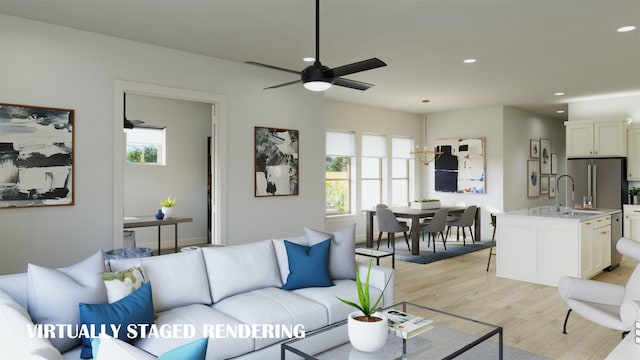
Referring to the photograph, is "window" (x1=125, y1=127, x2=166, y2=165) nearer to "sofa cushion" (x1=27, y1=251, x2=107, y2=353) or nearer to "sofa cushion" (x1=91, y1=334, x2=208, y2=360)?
"sofa cushion" (x1=27, y1=251, x2=107, y2=353)

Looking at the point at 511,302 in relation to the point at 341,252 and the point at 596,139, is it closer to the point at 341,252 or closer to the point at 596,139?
the point at 341,252

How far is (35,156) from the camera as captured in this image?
3.97 metres

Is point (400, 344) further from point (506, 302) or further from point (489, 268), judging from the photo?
point (489, 268)

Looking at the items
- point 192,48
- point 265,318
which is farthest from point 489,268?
point 192,48

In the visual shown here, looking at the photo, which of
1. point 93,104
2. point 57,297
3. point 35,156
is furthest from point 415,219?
point 57,297

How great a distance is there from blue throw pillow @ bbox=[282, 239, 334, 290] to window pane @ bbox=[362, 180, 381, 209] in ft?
17.7

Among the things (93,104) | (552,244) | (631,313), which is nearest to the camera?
(631,313)

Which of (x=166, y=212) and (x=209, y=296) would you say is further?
(x=166, y=212)

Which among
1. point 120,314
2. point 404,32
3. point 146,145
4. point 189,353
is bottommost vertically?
point 120,314

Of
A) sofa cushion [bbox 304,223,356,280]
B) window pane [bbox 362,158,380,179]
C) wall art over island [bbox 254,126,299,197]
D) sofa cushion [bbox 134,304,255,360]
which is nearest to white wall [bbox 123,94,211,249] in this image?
wall art over island [bbox 254,126,299,197]

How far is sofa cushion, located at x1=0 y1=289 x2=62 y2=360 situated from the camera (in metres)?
1.46

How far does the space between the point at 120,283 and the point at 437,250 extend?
6143 millimetres

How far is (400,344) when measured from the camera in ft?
8.14

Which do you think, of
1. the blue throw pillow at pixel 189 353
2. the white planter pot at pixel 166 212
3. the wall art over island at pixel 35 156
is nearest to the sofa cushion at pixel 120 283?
the blue throw pillow at pixel 189 353
